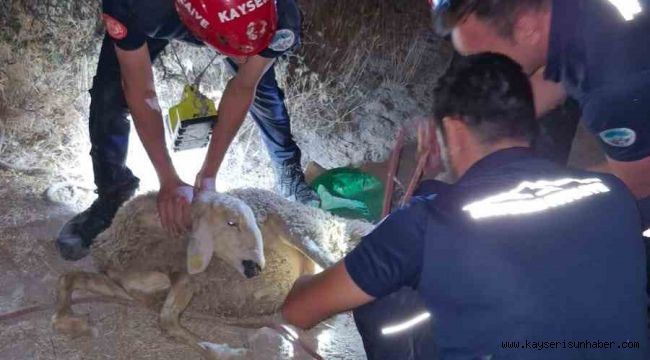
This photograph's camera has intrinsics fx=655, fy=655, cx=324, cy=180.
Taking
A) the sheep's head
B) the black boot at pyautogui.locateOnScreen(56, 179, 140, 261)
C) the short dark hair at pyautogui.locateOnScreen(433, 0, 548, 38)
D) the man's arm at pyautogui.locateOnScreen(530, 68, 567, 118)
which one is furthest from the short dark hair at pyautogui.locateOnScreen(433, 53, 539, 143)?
the black boot at pyautogui.locateOnScreen(56, 179, 140, 261)

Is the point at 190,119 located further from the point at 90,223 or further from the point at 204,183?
the point at 90,223

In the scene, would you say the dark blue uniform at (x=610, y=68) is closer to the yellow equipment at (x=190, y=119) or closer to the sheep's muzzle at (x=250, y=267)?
the sheep's muzzle at (x=250, y=267)

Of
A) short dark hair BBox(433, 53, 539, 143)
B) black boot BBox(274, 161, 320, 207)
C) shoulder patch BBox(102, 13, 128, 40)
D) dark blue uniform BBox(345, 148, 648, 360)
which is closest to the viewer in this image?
dark blue uniform BBox(345, 148, 648, 360)

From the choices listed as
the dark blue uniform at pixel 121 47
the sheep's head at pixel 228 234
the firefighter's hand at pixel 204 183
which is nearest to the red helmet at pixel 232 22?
the dark blue uniform at pixel 121 47

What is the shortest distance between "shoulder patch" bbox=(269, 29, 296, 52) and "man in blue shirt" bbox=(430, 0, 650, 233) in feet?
2.53

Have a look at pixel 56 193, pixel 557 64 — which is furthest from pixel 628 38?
pixel 56 193

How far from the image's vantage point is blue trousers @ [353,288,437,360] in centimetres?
184

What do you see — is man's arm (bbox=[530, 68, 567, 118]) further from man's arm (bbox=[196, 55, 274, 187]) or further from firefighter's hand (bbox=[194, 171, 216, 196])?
firefighter's hand (bbox=[194, 171, 216, 196])

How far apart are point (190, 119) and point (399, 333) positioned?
4.94 feet

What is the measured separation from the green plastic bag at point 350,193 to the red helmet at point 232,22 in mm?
1208

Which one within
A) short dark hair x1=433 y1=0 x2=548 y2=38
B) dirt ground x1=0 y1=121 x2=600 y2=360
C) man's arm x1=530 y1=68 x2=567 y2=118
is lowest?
dirt ground x1=0 y1=121 x2=600 y2=360

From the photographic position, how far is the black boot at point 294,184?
12.1 ft

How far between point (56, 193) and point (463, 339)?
103 inches

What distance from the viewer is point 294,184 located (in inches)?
146
